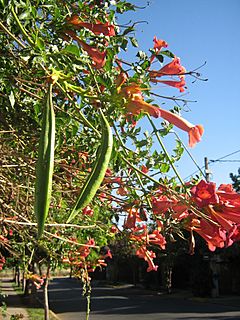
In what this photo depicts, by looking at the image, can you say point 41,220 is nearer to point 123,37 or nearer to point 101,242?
point 123,37

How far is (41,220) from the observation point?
528mm

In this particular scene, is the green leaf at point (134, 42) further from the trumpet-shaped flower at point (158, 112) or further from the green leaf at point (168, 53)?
the trumpet-shaped flower at point (158, 112)

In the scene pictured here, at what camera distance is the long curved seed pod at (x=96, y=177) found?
59 centimetres

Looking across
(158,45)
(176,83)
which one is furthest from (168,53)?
(176,83)

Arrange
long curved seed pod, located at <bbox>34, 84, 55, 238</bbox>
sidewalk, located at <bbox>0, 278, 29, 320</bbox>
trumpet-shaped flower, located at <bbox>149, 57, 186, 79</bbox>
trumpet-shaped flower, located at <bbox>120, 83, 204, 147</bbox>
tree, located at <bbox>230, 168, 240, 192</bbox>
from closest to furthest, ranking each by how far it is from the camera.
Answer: long curved seed pod, located at <bbox>34, 84, 55, 238</bbox> < trumpet-shaped flower, located at <bbox>120, 83, 204, 147</bbox> < trumpet-shaped flower, located at <bbox>149, 57, 186, 79</bbox> < sidewalk, located at <bbox>0, 278, 29, 320</bbox> < tree, located at <bbox>230, 168, 240, 192</bbox>

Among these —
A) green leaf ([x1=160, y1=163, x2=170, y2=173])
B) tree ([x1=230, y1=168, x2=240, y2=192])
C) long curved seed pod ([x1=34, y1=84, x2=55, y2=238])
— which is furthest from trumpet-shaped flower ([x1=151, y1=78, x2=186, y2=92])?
tree ([x1=230, y1=168, x2=240, y2=192])

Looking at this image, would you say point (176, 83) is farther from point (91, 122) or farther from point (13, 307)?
point (13, 307)

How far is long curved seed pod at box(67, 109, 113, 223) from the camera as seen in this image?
1.95 feet

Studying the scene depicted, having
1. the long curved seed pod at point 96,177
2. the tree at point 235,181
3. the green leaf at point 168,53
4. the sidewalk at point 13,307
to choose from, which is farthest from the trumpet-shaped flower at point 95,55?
the tree at point 235,181

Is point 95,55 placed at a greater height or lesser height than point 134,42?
lesser

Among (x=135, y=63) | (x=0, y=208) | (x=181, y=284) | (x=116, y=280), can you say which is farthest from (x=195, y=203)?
(x=116, y=280)

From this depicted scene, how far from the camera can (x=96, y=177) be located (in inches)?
23.9

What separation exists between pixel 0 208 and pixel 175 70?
1.30 m

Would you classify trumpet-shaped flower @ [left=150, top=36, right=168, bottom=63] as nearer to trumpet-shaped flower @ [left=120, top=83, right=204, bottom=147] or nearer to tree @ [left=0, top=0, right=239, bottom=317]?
tree @ [left=0, top=0, right=239, bottom=317]
